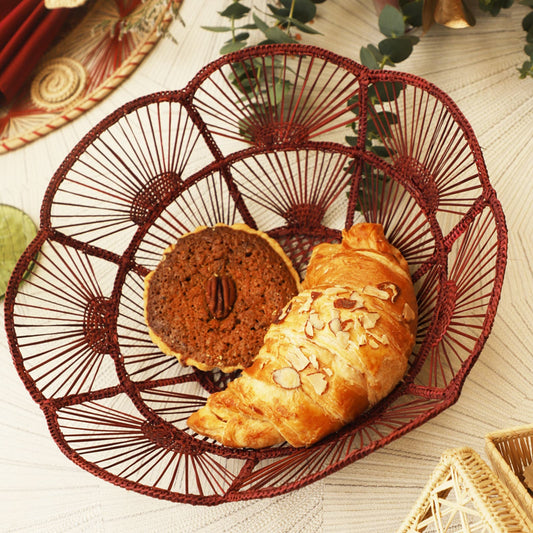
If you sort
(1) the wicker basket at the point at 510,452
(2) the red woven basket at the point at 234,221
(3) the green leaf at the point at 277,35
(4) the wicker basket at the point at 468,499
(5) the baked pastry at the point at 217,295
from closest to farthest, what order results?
(4) the wicker basket at the point at 468,499
(1) the wicker basket at the point at 510,452
(2) the red woven basket at the point at 234,221
(5) the baked pastry at the point at 217,295
(3) the green leaf at the point at 277,35

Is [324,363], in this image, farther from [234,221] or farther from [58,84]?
[58,84]

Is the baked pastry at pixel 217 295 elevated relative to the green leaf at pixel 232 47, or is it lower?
lower

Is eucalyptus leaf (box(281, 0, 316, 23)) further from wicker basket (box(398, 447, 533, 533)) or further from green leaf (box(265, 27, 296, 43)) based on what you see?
wicker basket (box(398, 447, 533, 533))

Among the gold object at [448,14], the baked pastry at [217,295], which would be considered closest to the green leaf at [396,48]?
the gold object at [448,14]

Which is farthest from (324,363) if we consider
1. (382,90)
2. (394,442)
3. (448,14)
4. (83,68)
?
(83,68)

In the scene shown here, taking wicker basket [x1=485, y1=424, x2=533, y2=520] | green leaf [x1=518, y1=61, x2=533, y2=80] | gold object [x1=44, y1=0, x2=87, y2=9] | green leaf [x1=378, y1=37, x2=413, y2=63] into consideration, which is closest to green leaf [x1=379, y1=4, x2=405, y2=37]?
green leaf [x1=378, y1=37, x2=413, y2=63]

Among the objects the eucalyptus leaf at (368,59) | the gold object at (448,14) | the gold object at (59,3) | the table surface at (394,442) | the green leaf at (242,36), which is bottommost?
the table surface at (394,442)

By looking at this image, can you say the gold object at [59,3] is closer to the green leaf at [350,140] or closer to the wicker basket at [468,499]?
the green leaf at [350,140]
